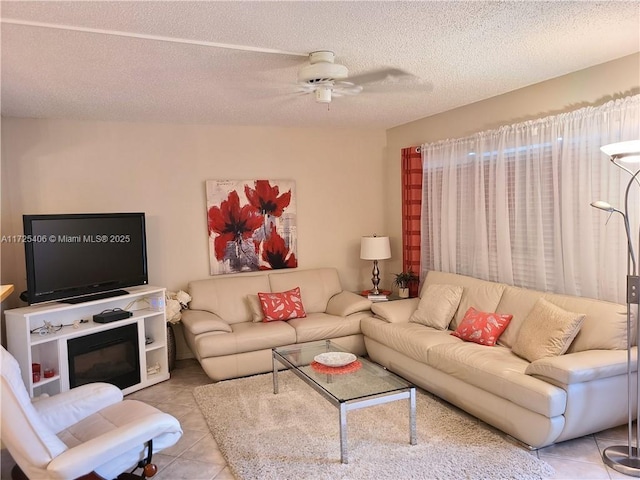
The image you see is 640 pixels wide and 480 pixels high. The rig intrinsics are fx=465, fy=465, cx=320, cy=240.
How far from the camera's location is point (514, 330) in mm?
3553

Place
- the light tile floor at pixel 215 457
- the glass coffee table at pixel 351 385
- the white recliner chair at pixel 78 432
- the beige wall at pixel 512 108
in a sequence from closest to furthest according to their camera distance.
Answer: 1. the white recliner chair at pixel 78 432
2. the light tile floor at pixel 215 457
3. the glass coffee table at pixel 351 385
4. the beige wall at pixel 512 108

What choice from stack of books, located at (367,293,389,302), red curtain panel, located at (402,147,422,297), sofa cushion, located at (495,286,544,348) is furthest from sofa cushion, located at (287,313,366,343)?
sofa cushion, located at (495,286,544,348)

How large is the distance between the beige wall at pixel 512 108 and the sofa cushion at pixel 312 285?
2.94 feet

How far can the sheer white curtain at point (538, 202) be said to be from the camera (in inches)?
125

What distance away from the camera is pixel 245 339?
416cm

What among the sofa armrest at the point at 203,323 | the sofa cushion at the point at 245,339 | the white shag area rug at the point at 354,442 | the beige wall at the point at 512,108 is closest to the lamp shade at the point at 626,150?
the beige wall at the point at 512,108

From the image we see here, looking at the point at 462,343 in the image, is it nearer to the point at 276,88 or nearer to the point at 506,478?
the point at 506,478

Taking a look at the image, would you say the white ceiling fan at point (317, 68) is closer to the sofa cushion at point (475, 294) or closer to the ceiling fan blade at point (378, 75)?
the ceiling fan blade at point (378, 75)

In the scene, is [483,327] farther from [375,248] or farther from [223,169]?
[223,169]

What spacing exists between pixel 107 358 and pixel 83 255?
2.94 ft

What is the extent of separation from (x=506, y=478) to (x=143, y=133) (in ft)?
13.7

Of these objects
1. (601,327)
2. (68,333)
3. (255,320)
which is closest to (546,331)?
(601,327)

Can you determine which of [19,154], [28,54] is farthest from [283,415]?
[19,154]

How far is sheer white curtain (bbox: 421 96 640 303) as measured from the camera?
10.4 feet
